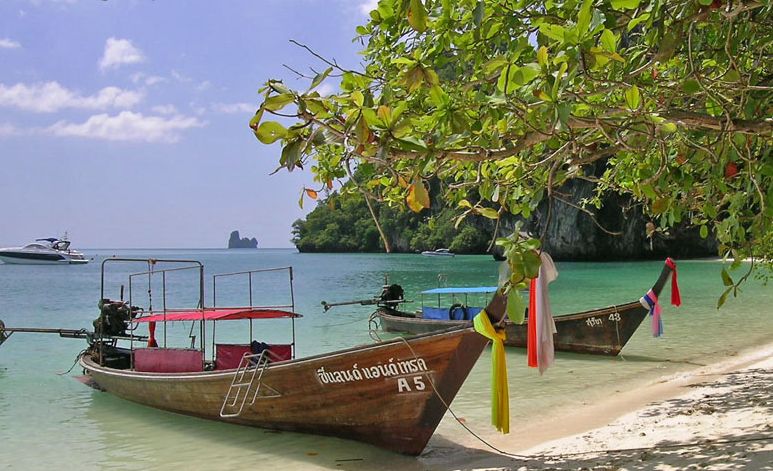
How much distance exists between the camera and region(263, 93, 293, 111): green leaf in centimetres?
223

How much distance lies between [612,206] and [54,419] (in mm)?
42440

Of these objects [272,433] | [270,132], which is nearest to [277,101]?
[270,132]

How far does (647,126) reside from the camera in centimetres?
316

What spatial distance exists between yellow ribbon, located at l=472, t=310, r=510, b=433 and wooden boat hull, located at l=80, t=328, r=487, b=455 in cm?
77

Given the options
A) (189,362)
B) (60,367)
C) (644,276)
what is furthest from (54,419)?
(644,276)

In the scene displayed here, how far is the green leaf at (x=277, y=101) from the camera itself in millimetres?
2234

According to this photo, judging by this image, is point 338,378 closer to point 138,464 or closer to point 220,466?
point 220,466

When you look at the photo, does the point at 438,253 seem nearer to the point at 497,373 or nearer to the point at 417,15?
the point at 497,373

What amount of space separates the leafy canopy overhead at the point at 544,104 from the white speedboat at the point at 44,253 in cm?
6847

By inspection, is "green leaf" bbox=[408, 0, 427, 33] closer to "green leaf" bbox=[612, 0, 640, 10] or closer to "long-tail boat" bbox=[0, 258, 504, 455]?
"green leaf" bbox=[612, 0, 640, 10]

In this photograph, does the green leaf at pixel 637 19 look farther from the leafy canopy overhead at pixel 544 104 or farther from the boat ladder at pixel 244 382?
the boat ladder at pixel 244 382

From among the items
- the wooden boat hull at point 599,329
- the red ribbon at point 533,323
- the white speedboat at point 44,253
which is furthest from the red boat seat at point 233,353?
the white speedboat at point 44,253

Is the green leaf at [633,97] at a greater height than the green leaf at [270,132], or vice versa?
the green leaf at [633,97]

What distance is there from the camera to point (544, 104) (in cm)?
245
